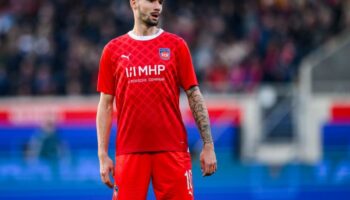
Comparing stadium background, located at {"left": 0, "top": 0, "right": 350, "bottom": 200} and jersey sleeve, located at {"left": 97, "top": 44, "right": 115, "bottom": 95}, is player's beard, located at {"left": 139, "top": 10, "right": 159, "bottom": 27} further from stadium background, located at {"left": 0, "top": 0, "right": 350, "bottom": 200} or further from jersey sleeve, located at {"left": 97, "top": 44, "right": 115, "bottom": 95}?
stadium background, located at {"left": 0, "top": 0, "right": 350, "bottom": 200}

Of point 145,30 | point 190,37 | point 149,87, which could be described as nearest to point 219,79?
point 190,37

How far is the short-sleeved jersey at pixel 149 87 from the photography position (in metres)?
6.66

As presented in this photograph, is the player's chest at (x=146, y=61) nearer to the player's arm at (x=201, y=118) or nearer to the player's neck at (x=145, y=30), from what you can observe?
the player's neck at (x=145, y=30)

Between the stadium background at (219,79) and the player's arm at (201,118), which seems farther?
the stadium background at (219,79)

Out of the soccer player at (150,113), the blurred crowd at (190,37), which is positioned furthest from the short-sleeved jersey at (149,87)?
the blurred crowd at (190,37)

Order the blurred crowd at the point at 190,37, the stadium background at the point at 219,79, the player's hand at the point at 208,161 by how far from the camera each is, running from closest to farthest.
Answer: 1. the player's hand at the point at 208,161
2. the stadium background at the point at 219,79
3. the blurred crowd at the point at 190,37

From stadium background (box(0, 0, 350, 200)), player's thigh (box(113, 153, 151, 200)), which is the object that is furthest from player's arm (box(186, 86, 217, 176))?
stadium background (box(0, 0, 350, 200))

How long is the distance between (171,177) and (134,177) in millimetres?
255

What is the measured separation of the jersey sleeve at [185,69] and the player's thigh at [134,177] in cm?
58

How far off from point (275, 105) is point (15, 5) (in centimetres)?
645

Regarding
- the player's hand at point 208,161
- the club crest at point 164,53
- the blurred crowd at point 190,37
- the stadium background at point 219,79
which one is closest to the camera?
the player's hand at point 208,161

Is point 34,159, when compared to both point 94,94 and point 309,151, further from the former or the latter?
point 309,151

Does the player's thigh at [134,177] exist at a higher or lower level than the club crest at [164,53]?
lower

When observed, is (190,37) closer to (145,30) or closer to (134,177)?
(145,30)
